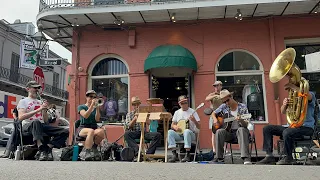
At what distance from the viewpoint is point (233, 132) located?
5.93m

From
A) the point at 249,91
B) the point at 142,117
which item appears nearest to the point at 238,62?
the point at 249,91

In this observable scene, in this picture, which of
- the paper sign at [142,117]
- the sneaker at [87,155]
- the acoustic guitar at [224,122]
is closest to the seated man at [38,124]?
the sneaker at [87,155]

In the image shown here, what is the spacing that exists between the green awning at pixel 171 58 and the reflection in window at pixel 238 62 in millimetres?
1113

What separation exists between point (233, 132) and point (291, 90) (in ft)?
4.41

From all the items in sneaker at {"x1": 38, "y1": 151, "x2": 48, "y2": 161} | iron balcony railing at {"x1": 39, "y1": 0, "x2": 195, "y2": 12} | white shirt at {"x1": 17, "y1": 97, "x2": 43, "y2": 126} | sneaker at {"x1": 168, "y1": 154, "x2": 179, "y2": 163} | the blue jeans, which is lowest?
sneaker at {"x1": 168, "y1": 154, "x2": 179, "y2": 163}

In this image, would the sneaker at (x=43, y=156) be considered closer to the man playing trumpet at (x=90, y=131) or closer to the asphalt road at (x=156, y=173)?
the man playing trumpet at (x=90, y=131)

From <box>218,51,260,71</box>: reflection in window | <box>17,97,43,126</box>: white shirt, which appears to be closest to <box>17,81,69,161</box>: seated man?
<box>17,97,43,126</box>: white shirt

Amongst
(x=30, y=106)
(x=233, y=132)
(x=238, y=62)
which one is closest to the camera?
(x=233, y=132)

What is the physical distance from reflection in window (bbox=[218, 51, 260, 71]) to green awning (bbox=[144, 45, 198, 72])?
3.65ft

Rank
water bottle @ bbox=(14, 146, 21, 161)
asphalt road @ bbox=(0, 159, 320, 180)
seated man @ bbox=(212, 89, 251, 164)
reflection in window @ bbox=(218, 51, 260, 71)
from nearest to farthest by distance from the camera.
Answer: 1. asphalt road @ bbox=(0, 159, 320, 180)
2. seated man @ bbox=(212, 89, 251, 164)
3. water bottle @ bbox=(14, 146, 21, 161)
4. reflection in window @ bbox=(218, 51, 260, 71)

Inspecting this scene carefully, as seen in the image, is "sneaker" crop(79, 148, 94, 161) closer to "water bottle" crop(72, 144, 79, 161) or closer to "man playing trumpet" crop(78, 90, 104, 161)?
"man playing trumpet" crop(78, 90, 104, 161)

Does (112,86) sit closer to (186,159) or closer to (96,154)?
(96,154)

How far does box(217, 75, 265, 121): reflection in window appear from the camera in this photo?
10117mm

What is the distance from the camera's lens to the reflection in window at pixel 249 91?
1012 cm
